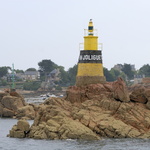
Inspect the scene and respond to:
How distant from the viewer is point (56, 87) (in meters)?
196

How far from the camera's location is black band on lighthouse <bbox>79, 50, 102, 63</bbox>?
178ft

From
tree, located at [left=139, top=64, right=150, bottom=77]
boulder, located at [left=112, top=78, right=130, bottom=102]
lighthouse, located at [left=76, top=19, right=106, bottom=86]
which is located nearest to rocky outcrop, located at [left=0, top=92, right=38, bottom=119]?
lighthouse, located at [left=76, top=19, right=106, bottom=86]

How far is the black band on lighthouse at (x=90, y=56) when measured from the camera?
54156 millimetres

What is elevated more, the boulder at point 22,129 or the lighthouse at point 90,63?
the lighthouse at point 90,63

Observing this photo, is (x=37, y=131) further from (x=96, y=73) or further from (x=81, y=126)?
(x=96, y=73)

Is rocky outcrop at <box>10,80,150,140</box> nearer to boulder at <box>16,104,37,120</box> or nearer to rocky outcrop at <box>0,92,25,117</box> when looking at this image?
boulder at <box>16,104,37,120</box>

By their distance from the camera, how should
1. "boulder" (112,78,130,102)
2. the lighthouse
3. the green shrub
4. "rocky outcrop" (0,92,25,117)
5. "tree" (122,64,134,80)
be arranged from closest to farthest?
1. "boulder" (112,78,130,102)
2. the lighthouse
3. "rocky outcrop" (0,92,25,117)
4. the green shrub
5. "tree" (122,64,134,80)

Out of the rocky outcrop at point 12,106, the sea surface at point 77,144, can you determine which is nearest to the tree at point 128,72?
the rocky outcrop at point 12,106

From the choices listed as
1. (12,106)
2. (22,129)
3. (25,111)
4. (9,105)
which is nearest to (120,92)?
(22,129)

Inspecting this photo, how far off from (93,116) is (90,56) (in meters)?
7.20

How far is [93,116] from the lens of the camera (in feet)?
160

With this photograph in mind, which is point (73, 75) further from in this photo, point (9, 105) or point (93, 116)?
point (93, 116)

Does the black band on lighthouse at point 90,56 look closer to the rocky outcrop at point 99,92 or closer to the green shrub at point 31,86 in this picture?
the rocky outcrop at point 99,92

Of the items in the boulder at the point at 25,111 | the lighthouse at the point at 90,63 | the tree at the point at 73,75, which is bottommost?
the boulder at the point at 25,111
